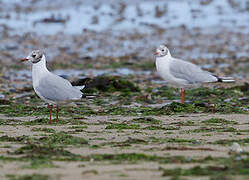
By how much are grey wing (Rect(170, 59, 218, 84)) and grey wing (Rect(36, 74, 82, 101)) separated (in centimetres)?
264

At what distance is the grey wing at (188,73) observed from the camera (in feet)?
35.0

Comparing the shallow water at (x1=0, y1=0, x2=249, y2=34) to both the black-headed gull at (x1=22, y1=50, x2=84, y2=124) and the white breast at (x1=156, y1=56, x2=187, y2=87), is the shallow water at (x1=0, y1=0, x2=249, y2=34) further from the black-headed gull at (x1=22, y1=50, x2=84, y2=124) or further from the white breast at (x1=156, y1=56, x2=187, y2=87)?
the black-headed gull at (x1=22, y1=50, x2=84, y2=124)

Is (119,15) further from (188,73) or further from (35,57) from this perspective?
(35,57)

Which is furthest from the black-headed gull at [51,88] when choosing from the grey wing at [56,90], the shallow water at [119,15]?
the shallow water at [119,15]

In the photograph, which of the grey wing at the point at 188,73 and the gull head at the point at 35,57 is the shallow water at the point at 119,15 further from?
the gull head at the point at 35,57

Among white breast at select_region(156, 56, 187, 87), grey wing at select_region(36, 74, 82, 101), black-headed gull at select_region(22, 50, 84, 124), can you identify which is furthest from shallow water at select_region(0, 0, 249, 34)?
grey wing at select_region(36, 74, 82, 101)

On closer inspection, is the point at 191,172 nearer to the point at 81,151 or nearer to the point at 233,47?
the point at 81,151

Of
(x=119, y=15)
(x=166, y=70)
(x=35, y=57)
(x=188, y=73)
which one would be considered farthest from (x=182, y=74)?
(x=119, y=15)

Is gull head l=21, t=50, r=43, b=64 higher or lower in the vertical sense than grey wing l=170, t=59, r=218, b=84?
higher

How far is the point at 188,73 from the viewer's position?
10.7m

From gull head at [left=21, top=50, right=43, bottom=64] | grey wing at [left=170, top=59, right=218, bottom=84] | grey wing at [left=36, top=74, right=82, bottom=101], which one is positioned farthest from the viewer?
grey wing at [left=170, top=59, right=218, bottom=84]

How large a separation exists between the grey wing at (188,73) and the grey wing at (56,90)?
264 cm

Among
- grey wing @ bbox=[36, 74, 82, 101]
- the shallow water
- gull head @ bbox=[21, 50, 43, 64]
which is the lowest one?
grey wing @ bbox=[36, 74, 82, 101]

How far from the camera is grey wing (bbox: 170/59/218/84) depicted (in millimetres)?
10672
